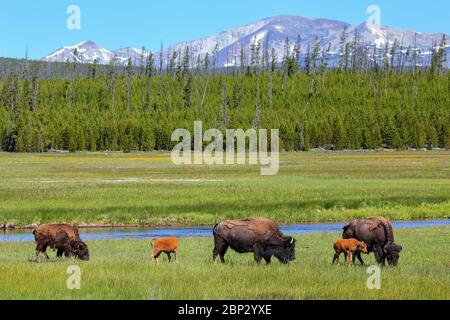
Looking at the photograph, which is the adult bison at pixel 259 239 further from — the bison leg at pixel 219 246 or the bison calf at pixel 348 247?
the bison calf at pixel 348 247

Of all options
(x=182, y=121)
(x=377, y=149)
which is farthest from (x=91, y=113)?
(x=377, y=149)

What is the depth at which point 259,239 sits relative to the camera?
21.6 metres

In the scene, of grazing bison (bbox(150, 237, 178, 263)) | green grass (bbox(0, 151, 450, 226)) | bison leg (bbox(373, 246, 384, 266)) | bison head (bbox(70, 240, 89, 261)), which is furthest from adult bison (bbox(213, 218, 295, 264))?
green grass (bbox(0, 151, 450, 226))

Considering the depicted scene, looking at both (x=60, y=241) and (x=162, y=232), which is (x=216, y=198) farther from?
(x=60, y=241)

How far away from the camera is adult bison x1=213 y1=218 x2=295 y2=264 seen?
70.7 feet

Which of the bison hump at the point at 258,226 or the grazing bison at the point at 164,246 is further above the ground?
the bison hump at the point at 258,226

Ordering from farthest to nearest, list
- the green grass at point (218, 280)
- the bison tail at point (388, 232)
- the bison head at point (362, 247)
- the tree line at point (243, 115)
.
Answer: the tree line at point (243, 115)
the bison tail at point (388, 232)
the bison head at point (362, 247)
the green grass at point (218, 280)

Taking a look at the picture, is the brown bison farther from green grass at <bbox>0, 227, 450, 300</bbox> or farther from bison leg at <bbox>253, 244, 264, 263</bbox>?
bison leg at <bbox>253, 244, 264, 263</bbox>

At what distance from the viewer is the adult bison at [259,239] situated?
70.7ft

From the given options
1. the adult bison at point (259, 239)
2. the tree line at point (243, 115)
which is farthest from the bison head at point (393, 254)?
the tree line at point (243, 115)

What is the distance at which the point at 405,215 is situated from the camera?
149 feet

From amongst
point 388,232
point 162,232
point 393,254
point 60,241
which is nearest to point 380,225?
point 388,232
